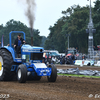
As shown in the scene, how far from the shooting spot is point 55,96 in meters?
8.84

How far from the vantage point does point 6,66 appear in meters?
13.8

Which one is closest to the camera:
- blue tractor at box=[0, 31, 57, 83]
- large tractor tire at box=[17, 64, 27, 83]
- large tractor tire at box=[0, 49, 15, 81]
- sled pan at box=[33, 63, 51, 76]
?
large tractor tire at box=[17, 64, 27, 83]

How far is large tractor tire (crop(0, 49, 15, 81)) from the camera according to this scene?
13.8 m

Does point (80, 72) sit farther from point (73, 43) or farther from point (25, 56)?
point (73, 43)

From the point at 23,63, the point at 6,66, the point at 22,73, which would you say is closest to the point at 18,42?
the point at 23,63

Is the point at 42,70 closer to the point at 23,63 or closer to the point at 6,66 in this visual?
the point at 23,63

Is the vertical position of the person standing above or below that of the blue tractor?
above

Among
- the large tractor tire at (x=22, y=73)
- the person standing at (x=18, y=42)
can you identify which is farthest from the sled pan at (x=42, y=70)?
the person standing at (x=18, y=42)

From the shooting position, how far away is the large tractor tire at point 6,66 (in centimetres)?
1378

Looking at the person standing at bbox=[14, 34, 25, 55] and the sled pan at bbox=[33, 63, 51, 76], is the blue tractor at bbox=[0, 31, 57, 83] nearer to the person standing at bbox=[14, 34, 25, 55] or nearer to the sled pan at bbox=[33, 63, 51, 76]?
the sled pan at bbox=[33, 63, 51, 76]

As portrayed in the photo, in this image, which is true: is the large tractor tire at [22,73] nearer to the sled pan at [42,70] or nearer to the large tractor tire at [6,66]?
the sled pan at [42,70]

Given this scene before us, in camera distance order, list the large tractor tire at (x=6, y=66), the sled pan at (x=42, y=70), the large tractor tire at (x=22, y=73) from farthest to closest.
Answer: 1. the large tractor tire at (x=6, y=66)
2. the sled pan at (x=42, y=70)
3. the large tractor tire at (x=22, y=73)

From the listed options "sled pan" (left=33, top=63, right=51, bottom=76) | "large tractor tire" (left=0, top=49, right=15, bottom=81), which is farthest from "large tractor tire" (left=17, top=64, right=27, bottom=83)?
"large tractor tire" (left=0, top=49, right=15, bottom=81)

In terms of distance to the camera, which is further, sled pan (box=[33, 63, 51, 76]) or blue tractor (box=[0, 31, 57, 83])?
blue tractor (box=[0, 31, 57, 83])
